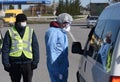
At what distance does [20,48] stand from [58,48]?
2.48 feet

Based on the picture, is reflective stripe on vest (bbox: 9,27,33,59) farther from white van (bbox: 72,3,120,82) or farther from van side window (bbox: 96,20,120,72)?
van side window (bbox: 96,20,120,72)

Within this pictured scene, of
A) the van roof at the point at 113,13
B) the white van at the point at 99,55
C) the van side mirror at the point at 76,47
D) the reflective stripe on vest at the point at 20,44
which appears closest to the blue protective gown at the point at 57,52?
the reflective stripe on vest at the point at 20,44

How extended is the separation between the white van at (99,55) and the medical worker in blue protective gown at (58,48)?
1040 mm

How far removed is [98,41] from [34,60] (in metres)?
2.77

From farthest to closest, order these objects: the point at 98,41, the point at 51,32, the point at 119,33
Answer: the point at 51,32 → the point at 98,41 → the point at 119,33

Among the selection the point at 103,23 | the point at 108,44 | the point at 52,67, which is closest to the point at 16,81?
the point at 52,67

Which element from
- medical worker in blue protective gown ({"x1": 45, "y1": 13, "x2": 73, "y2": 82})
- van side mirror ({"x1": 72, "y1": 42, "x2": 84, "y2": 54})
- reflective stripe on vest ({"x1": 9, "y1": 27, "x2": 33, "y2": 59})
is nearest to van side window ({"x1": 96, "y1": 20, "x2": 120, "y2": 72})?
van side mirror ({"x1": 72, "y1": 42, "x2": 84, "y2": 54})

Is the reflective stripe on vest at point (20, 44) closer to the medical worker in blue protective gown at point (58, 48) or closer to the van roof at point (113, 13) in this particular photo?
the medical worker in blue protective gown at point (58, 48)

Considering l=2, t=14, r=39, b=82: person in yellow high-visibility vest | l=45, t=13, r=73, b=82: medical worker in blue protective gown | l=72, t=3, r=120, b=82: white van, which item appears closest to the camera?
l=72, t=3, r=120, b=82: white van

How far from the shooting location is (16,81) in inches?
308

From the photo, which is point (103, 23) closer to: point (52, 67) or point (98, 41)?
point (98, 41)

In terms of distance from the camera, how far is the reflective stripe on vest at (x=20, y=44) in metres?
7.61

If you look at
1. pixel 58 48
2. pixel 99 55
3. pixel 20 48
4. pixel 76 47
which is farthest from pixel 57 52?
pixel 99 55

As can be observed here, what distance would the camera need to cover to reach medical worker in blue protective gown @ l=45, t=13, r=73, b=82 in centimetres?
721
